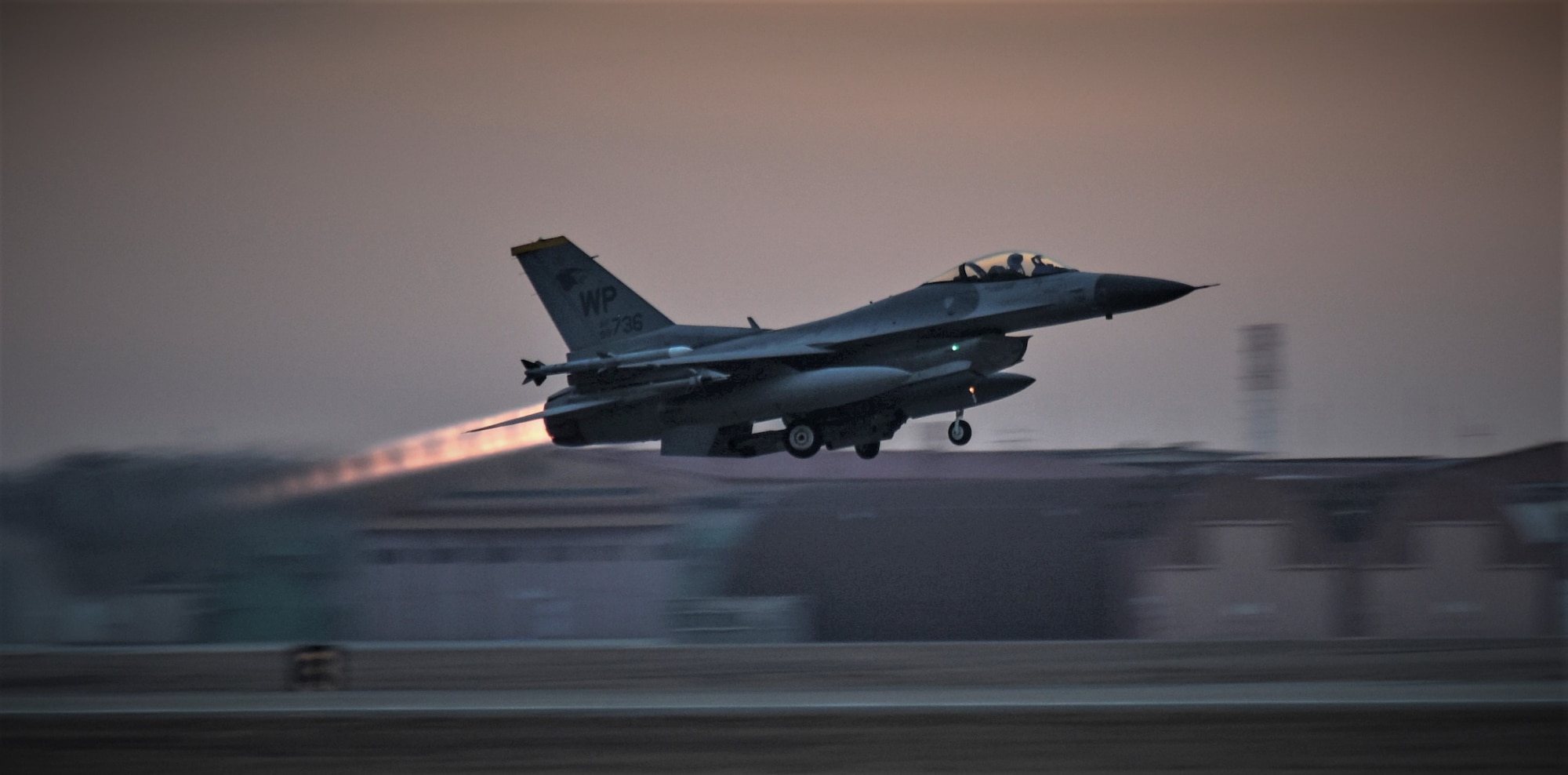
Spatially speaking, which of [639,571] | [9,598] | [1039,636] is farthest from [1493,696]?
[9,598]

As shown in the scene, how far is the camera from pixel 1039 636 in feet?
167

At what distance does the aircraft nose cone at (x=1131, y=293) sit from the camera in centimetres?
2928

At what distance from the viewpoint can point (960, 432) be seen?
101 ft

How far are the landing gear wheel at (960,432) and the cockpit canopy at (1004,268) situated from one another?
2.74 metres

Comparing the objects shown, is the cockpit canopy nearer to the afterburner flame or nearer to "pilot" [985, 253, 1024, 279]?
"pilot" [985, 253, 1024, 279]

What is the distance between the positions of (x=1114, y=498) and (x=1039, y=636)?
6159mm

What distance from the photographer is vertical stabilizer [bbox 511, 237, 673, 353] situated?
3425 centimetres

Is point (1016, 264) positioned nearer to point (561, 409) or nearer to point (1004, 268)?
point (1004, 268)

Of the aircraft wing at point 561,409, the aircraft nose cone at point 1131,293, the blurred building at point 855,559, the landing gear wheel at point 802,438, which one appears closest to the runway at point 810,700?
the landing gear wheel at point 802,438

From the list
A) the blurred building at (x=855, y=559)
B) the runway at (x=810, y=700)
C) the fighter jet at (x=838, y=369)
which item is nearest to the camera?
the runway at (x=810, y=700)

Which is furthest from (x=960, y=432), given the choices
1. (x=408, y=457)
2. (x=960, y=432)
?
(x=408, y=457)

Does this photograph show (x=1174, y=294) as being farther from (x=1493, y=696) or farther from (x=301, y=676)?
(x=301, y=676)

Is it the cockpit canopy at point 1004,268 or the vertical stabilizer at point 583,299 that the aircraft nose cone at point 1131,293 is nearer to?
the cockpit canopy at point 1004,268

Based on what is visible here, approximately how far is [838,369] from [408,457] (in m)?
15.5
